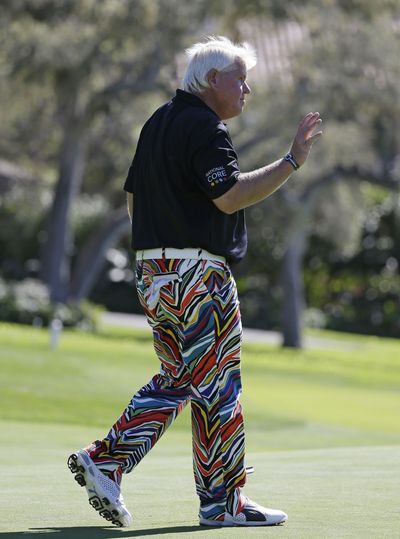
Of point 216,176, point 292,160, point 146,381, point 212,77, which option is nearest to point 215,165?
point 216,176

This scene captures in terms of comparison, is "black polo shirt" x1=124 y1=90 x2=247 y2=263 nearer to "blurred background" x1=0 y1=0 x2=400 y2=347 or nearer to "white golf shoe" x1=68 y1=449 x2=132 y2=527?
"white golf shoe" x1=68 y1=449 x2=132 y2=527

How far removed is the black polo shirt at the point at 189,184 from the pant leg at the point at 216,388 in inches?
5.5

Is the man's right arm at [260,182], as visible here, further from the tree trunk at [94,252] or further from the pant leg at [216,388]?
the tree trunk at [94,252]

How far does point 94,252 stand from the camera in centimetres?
2762

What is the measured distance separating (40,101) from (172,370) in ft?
78.0

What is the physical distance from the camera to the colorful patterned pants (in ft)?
17.5

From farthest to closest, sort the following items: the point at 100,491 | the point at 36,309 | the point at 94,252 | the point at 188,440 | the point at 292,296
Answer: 1. the point at 292,296
2. the point at 94,252
3. the point at 36,309
4. the point at 188,440
5. the point at 100,491

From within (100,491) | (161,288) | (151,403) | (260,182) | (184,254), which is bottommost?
(100,491)

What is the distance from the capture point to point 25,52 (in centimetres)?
2425

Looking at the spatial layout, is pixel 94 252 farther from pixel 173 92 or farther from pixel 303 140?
pixel 303 140

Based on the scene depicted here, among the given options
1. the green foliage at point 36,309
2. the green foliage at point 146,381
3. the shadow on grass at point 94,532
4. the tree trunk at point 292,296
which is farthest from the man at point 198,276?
the tree trunk at point 292,296

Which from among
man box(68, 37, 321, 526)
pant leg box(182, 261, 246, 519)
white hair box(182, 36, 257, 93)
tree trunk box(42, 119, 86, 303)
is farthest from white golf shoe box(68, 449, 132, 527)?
tree trunk box(42, 119, 86, 303)

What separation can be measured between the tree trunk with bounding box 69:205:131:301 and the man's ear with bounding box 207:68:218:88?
2188cm

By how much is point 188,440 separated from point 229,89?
22.5 feet
